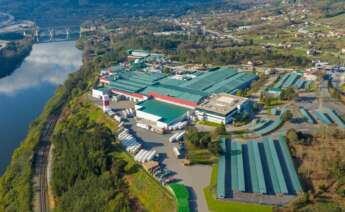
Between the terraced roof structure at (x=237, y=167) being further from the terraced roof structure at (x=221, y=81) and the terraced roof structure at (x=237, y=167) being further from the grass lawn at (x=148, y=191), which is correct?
the terraced roof structure at (x=221, y=81)

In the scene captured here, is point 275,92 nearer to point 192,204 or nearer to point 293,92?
point 293,92

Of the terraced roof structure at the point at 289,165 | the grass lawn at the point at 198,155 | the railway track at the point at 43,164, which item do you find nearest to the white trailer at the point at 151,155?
the grass lawn at the point at 198,155

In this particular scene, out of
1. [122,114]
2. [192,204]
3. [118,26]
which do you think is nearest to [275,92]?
[122,114]

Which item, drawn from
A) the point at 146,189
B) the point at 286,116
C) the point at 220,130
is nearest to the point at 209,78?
the point at 286,116

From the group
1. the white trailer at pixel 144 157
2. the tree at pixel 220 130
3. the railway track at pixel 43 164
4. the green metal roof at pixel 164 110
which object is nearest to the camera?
the railway track at pixel 43 164

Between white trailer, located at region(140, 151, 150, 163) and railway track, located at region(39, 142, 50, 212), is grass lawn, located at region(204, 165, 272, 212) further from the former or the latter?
railway track, located at region(39, 142, 50, 212)

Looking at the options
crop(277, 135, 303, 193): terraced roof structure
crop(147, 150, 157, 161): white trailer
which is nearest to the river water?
crop(147, 150, 157, 161): white trailer
